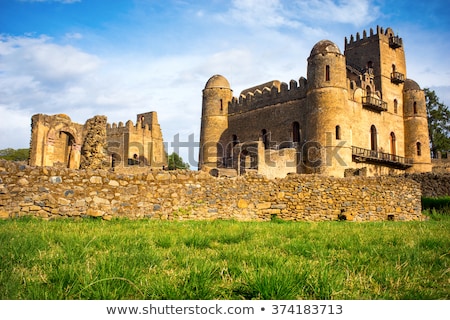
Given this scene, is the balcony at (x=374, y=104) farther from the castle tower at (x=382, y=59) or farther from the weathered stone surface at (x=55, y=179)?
the weathered stone surface at (x=55, y=179)

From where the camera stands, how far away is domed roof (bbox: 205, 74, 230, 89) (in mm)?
40641

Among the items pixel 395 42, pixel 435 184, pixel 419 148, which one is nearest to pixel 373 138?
pixel 419 148

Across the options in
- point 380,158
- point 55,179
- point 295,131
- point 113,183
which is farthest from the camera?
point 295,131

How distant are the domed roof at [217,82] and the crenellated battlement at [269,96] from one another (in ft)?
5.82

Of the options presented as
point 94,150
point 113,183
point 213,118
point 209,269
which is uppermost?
point 213,118

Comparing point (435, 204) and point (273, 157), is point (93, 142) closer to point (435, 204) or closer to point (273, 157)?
point (435, 204)

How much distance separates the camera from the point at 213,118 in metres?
40.4

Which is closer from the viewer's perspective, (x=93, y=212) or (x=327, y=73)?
(x=93, y=212)

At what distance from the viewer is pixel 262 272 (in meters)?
3.22

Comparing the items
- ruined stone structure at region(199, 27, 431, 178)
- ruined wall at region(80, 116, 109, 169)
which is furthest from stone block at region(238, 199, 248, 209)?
ruined stone structure at region(199, 27, 431, 178)

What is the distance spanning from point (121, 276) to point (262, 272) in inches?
43.6

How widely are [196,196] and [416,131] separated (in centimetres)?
3454

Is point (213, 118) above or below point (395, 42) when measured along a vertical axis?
below

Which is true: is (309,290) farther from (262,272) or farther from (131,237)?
(131,237)
